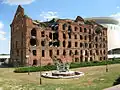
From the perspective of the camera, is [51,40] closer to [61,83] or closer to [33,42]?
[33,42]

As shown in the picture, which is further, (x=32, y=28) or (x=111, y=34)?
(x=111, y=34)

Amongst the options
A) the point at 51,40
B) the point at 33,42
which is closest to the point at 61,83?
the point at 33,42

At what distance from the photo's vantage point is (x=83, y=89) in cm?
2534

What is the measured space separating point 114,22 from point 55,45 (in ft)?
249

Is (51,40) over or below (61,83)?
over

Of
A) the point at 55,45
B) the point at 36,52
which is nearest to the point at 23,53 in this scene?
the point at 36,52

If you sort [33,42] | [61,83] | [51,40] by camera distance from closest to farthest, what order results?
[61,83] → [33,42] → [51,40]

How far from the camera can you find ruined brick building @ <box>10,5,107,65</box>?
62406 millimetres

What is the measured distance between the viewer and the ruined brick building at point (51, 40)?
62406 mm

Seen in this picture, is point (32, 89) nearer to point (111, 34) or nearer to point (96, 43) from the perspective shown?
point (96, 43)

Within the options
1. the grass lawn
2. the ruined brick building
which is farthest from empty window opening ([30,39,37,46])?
the grass lawn

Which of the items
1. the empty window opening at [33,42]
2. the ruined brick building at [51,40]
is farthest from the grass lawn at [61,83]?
the empty window opening at [33,42]

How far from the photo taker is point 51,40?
66.9 m

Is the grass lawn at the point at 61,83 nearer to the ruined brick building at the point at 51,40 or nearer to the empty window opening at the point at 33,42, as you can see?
the ruined brick building at the point at 51,40
